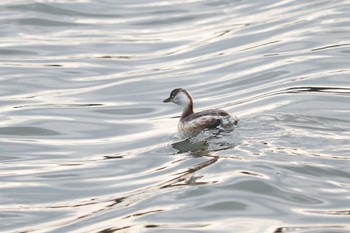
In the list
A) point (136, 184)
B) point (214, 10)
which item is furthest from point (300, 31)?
point (136, 184)

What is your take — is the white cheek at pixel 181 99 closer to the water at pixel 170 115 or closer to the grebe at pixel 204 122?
the grebe at pixel 204 122

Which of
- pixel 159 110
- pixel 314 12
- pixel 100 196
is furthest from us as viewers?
pixel 314 12

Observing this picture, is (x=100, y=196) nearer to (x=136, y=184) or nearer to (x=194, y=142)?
(x=136, y=184)

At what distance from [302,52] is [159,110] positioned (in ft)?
10.8

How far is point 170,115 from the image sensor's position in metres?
14.9

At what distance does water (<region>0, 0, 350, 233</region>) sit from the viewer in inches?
408

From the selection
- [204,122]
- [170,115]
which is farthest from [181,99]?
[170,115]

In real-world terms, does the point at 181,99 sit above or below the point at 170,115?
above

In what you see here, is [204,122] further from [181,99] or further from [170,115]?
[170,115]

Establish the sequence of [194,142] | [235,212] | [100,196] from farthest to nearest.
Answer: [194,142] < [100,196] < [235,212]

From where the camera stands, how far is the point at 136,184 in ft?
38.3

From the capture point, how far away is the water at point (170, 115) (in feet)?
34.0

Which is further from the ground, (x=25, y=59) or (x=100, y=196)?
(x=25, y=59)

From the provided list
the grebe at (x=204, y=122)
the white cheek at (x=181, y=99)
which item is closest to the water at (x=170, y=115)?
the grebe at (x=204, y=122)
